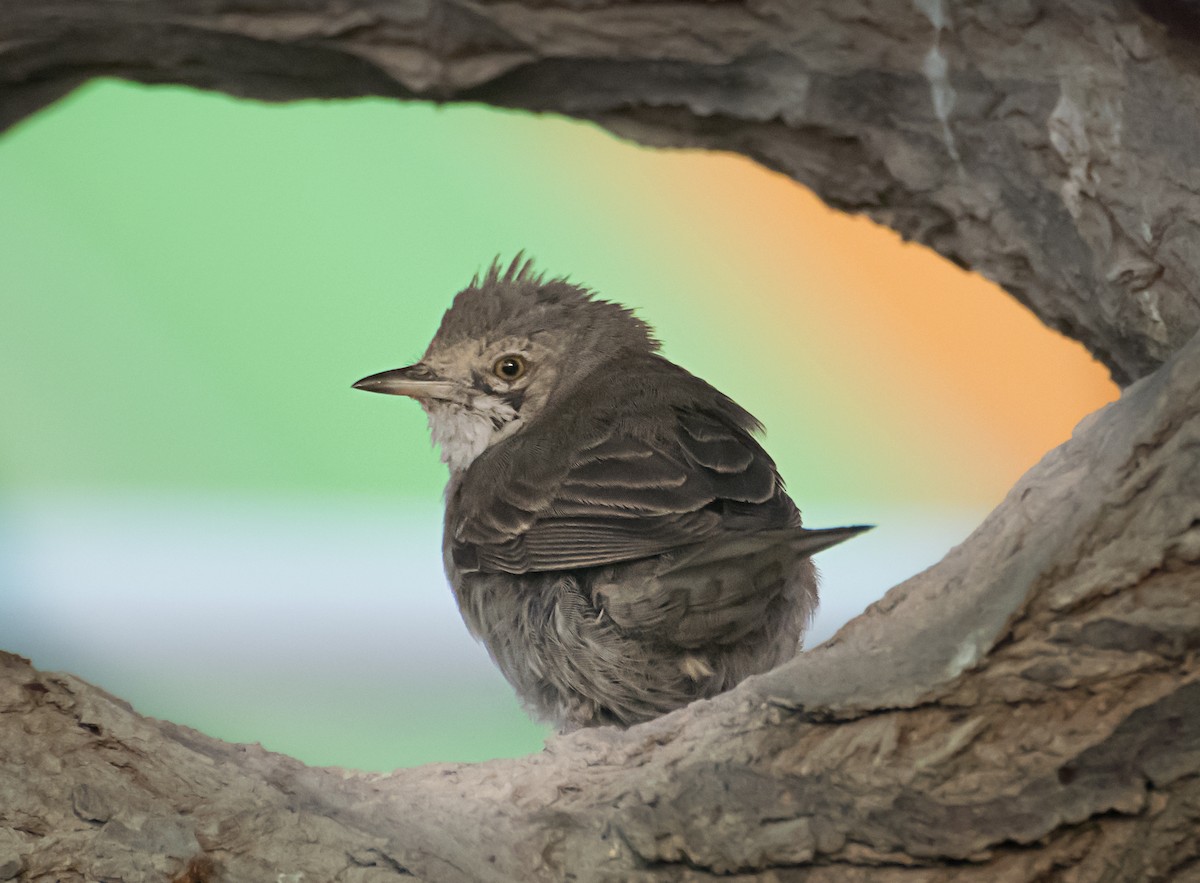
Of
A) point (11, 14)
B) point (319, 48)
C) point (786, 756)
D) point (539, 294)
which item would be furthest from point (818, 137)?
point (11, 14)

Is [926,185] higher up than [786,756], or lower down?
higher up

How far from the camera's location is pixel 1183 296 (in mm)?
3350

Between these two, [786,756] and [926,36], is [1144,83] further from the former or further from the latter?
[786,756]

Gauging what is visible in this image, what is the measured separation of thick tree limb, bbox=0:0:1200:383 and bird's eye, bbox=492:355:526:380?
3.11 feet

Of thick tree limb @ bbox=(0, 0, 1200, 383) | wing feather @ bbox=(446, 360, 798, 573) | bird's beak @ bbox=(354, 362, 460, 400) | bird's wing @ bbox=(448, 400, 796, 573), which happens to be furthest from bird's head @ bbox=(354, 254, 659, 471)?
thick tree limb @ bbox=(0, 0, 1200, 383)

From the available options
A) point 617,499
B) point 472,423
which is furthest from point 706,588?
point 472,423

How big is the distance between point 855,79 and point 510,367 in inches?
61.2

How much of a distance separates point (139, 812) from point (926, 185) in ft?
9.45

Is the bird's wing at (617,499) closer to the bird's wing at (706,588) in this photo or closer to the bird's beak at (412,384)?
the bird's wing at (706,588)

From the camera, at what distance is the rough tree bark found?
2.54m

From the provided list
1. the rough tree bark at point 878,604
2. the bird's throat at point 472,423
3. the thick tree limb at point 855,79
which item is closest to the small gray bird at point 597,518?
the bird's throat at point 472,423

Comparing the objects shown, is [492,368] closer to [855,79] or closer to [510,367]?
[510,367]

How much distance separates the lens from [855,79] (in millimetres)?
3617

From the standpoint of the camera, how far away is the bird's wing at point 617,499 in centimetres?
352
